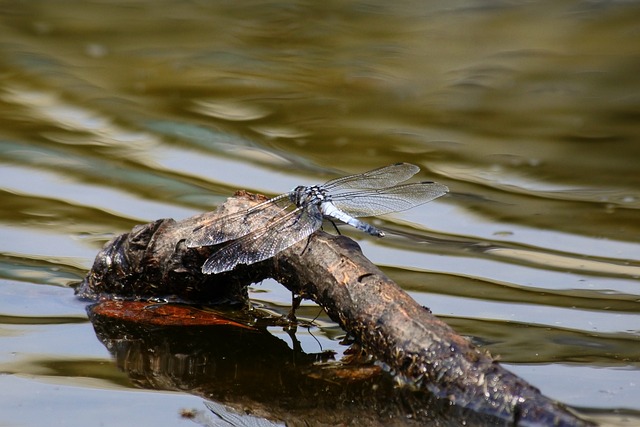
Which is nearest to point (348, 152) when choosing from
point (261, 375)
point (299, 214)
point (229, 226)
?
point (299, 214)

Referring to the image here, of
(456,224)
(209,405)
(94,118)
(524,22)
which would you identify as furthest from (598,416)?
(524,22)

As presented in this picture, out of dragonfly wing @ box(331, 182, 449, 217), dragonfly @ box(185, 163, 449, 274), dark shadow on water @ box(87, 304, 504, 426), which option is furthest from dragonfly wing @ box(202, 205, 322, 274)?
dragonfly wing @ box(331, 182, 449, 217)

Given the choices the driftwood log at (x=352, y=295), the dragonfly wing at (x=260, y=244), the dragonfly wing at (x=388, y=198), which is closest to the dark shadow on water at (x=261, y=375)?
the driftwood log at (x=352, y=295)

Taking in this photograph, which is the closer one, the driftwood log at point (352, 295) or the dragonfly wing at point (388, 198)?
the driftwood log at point (352, 295)

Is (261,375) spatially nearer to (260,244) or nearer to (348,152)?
(260,244)

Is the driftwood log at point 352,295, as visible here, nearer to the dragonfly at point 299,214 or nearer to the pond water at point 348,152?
the dragonfly at point 299,214

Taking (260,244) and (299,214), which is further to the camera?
(299,214)

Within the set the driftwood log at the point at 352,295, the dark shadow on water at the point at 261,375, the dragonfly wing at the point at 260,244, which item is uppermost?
the dragonfly wing at the point at 260,244

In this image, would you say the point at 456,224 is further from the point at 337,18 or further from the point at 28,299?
the point at 337,18
